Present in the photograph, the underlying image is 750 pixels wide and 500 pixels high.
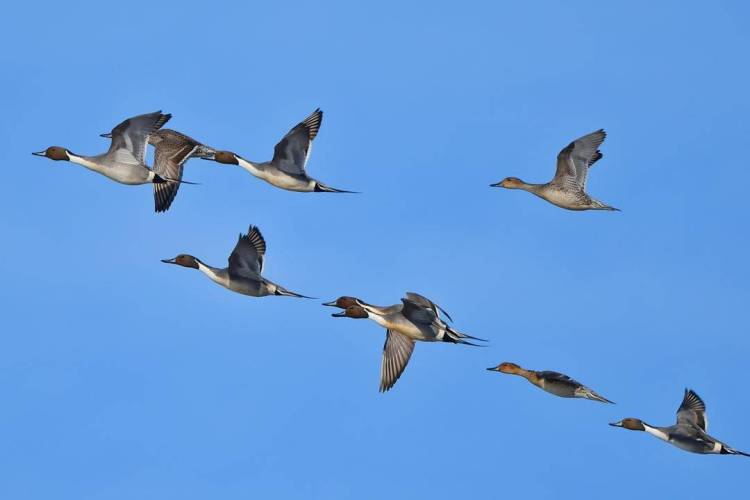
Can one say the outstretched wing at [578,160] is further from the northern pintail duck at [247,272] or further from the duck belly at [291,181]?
the northern pintail duck at [247,272]

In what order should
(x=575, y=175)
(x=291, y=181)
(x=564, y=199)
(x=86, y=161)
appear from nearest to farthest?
1. (x=86, y=161)
2. (x=291, y=181)
3. (x=575, y=175)
4. (x=564, y=199)

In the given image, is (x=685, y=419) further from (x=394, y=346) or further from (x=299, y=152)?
(x=299, y=152)

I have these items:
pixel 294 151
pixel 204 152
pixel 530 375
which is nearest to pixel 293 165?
pixel 294 151

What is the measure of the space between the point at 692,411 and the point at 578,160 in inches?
179

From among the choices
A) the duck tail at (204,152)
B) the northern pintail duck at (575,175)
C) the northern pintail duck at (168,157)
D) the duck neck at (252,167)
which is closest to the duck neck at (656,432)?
the northern pintail duck at (575,175)

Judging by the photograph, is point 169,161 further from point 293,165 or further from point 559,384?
point 559,384

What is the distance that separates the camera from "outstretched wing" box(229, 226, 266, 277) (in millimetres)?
21781

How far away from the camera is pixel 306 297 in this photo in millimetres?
20547

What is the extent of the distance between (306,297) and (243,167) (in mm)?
3750

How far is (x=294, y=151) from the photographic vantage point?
23.0m

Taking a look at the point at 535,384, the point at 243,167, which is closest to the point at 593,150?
the point at 535,384

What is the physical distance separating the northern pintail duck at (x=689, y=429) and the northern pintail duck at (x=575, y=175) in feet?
11.8

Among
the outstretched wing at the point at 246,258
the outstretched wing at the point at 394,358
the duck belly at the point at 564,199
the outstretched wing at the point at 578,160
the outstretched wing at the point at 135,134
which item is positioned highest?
the outstretched wing at the point at 578,160

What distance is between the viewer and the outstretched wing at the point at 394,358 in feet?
68.4
